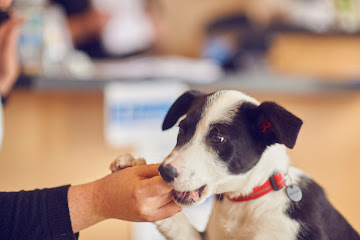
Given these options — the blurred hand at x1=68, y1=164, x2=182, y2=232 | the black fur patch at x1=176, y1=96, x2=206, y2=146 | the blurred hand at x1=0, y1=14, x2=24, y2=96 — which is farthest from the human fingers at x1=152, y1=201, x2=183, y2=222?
the blurred hand at x1=0, y1=14, x2=24, y2=96

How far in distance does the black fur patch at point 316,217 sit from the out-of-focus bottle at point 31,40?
62.4 inches

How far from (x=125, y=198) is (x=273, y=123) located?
390 mm

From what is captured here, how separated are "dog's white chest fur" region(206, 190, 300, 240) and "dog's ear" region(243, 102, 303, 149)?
163mm

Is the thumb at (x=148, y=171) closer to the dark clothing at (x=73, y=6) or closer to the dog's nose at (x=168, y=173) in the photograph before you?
the dog's nose at (x=168, y=173)

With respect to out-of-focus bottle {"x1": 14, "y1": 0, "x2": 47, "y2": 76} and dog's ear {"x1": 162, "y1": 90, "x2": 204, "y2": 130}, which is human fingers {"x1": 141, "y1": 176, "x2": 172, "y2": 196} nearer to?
dog's ear {"x1": 162, "y1": 90, "x2": 204, "y2": 130}

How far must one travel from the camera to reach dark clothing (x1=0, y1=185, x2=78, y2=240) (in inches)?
37.2

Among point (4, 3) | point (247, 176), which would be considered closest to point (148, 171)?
point (247, 176)

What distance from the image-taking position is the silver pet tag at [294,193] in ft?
3.52

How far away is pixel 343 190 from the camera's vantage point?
2.83 m

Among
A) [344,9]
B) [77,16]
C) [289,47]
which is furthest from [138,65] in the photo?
Result: [344,9]

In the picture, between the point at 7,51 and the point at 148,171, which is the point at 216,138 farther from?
the point at 7,51

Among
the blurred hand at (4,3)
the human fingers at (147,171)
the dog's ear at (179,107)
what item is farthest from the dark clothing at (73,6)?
the human fingers at (147,171)

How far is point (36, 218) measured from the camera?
37.5 inches

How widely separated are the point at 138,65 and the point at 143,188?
77.4 inches
